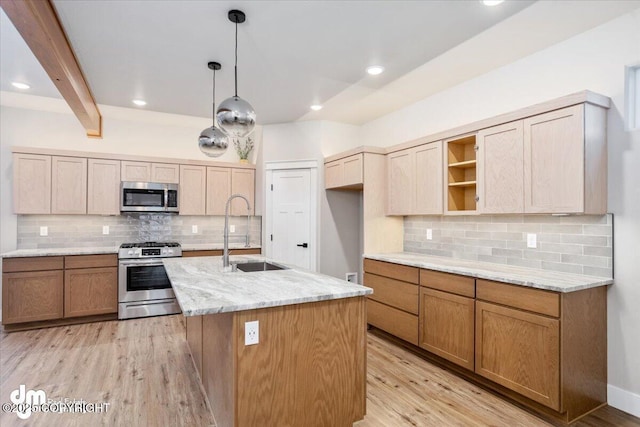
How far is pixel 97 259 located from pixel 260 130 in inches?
118

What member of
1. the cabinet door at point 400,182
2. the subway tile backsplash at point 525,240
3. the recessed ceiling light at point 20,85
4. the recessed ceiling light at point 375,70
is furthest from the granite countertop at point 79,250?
the recessed ceiling light at point 375,70

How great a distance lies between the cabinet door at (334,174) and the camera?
4.56 m

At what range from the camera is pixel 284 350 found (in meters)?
1.87

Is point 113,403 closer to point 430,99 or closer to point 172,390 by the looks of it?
point 172,390

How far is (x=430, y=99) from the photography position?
4012 mm

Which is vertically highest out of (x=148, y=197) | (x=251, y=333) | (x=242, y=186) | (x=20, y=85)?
(x=20, y=85)

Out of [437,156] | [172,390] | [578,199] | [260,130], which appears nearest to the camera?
[578,199]

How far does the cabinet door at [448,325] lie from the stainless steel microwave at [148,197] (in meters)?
3.67

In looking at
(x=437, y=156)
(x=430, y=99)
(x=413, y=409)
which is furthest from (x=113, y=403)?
(x=430, y=99)

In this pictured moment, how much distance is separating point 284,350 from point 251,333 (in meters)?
0.23

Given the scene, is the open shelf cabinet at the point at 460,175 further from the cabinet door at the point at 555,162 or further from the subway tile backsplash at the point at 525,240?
the cabinet door at the point at 555,162

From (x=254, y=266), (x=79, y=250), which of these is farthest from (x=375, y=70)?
(x=79, y=250)

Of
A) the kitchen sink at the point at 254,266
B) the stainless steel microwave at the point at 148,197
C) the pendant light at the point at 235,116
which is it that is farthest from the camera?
the stainless steel microwave at the point at 148,197

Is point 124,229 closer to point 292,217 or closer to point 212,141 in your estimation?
point 292,217
